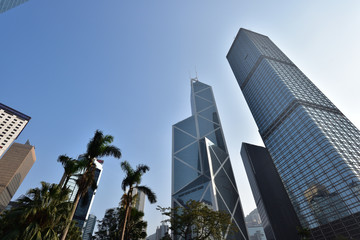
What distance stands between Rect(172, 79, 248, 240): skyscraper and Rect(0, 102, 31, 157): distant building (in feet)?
315

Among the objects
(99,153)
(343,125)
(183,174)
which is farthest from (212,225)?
(343,125)

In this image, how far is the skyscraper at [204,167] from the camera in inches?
3110

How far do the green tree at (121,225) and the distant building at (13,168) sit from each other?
122 metres

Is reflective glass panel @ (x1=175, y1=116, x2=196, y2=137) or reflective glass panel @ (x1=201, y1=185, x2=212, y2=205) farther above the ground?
reflective glass panel @ (x1=175, y1=116, x2=196, y2=137)

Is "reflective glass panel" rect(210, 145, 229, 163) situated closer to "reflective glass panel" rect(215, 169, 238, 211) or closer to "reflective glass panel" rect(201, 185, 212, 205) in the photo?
"reflective glass panel" rect(215, 169, 238, 211)

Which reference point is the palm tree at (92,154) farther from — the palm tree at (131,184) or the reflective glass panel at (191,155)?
the reflective glass panel at (191,155)

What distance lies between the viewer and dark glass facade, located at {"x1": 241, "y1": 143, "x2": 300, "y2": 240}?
3974 inches

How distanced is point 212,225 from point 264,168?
113294mm

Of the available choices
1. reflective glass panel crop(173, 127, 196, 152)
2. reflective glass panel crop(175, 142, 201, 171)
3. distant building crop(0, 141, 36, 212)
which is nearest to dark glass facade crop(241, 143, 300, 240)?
reflective glass panel crop(173, 127, 196, 152)

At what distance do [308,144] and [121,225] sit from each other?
8154 cm

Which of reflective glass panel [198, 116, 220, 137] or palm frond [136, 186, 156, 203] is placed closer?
palm frond [136, 186, 156, 203]

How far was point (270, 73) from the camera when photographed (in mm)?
110938

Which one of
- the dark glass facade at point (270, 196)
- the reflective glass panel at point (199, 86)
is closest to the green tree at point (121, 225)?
the dark glass facade at point (270, 196)

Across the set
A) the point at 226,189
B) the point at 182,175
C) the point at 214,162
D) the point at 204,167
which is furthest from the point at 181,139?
the point at 226,189
